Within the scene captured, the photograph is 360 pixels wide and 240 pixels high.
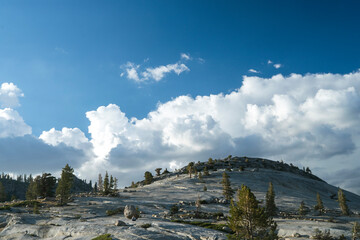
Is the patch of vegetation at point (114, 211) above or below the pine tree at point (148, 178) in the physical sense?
below

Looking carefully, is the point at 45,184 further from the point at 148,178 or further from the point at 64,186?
the point at 148,178

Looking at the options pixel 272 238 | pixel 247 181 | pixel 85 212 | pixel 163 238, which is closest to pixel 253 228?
pixel 272 238

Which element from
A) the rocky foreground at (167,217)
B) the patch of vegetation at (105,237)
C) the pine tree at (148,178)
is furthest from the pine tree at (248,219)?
the pine tree at (148,178)

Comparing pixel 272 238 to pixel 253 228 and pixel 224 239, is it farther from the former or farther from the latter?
pixel 224 239

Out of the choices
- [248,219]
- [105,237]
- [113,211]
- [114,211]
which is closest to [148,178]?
[114,211]

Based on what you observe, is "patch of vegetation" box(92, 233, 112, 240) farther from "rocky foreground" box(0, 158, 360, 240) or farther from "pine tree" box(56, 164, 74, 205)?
"pine tree" box(56, 164, 74, 205)

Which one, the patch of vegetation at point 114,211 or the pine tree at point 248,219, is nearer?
→ the pine tree at point 248,219

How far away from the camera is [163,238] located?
116 ft

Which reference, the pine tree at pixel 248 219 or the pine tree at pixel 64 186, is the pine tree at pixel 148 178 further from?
the pine tree at pixel 248 219

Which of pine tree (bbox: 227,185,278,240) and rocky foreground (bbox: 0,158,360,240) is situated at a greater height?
pine tree (bbox: 227,185,278,240)

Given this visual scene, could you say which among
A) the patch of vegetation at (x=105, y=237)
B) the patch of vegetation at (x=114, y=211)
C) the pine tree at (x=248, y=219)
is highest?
the pine tree at (x=248, y=219)

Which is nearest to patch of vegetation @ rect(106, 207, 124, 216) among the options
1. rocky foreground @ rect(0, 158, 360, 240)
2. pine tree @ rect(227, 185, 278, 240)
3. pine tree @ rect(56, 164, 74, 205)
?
rocky foreground @ rect(0, 158, 360, 240)

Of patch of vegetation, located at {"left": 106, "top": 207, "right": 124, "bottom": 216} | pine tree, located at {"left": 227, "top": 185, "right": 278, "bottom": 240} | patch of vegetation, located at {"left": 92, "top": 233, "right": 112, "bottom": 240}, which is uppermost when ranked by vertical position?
pine tree, located at {"left": 227, "top": 185, "right": 278, "bottom": 240}

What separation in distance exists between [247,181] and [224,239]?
9585 cm
